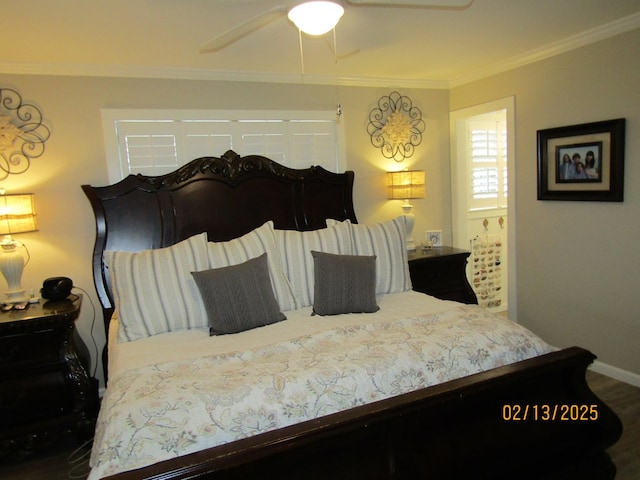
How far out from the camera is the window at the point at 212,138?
3123mm

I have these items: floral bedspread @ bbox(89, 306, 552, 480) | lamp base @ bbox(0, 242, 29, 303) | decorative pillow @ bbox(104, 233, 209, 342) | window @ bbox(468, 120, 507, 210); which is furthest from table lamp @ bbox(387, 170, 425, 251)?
lamp base @ bbox(0, 242, 29, 303)

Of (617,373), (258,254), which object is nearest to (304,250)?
(258,254)

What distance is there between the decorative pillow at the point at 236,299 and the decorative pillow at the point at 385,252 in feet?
2.50

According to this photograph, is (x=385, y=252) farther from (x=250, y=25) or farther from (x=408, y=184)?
(x=250, y=25)

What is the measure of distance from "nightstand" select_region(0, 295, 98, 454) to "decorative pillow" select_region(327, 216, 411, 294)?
6.08 feet

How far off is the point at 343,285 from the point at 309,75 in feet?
6.59

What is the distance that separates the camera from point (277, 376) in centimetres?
158

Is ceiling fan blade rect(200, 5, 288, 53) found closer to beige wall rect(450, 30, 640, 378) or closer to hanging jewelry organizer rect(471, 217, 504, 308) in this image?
beige wall rect(450, 30, 640, 378)

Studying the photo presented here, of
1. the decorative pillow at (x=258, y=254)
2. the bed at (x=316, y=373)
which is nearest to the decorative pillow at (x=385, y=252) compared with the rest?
the bed at (x=316, y=373)

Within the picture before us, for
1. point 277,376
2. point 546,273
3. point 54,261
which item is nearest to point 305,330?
point 277,376

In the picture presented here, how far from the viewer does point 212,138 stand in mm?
3348

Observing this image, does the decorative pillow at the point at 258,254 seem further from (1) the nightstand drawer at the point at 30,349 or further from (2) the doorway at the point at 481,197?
(2) the doorway at the point at 481,197

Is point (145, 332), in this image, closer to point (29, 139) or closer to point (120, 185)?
point (120, 185)

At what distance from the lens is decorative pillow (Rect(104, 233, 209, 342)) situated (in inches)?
89.5
